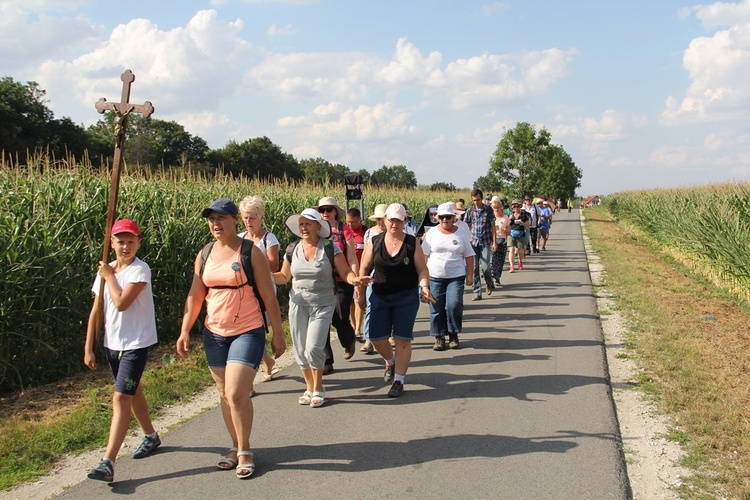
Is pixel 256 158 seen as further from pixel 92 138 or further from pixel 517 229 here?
pixel 517 229

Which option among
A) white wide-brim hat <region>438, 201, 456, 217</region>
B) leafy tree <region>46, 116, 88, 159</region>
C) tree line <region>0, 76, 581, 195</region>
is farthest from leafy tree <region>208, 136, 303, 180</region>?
white wide-brim hat <region>438, 201, 456, 217</region>

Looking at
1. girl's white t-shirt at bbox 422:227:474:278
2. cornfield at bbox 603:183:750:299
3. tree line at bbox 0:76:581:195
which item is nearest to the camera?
girl's white t-shirt at bbox 422:227:474:278

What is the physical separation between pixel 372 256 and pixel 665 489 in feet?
11.2

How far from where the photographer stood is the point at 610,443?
494 cm

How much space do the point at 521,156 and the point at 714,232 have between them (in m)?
50.0

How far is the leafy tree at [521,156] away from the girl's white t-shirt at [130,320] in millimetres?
60185

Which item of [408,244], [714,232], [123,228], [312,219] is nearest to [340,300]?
[408,244]

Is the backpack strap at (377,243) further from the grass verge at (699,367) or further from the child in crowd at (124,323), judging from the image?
the grass verge at (699,367)

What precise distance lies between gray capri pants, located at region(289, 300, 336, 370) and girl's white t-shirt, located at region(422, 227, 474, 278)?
8.83ft

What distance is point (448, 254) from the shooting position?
836 cm

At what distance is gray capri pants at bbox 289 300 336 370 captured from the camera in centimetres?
586

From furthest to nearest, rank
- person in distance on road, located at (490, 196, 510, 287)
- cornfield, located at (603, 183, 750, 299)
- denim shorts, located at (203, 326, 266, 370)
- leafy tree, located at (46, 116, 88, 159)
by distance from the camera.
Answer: leafy tree, located at (46, 116, 88, 159)
person in distance on road, located at (490, 196, 510, 287)
cornfield, located at (603, 183, 750, 299)
denim shorts, located at (203, 326, 266, 370)

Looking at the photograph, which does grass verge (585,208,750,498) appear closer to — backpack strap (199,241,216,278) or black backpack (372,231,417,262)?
black backpack (372,231,417,262)

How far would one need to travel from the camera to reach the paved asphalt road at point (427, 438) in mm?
4234
